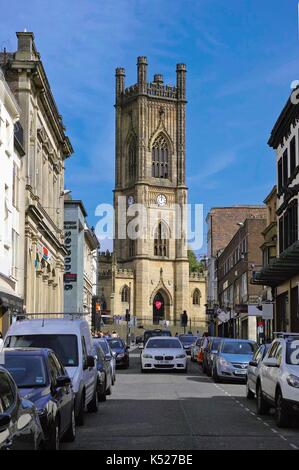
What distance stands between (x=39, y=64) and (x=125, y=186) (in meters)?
88.1

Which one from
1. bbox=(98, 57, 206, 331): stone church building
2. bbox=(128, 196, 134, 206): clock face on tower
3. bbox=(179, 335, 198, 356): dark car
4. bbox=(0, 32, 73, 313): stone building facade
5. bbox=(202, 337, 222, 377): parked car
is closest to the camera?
bbox=(202, 337, 222, 377): parked car

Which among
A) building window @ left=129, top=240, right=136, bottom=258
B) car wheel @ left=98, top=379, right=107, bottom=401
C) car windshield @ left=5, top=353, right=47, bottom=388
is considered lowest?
car wheel @ left=98, top=379, right=107, bottom=401

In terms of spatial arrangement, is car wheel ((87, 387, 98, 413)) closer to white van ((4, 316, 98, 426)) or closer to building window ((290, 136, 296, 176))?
white van ((4, 316, 98, 426))

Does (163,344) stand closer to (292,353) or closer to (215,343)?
(215,343)

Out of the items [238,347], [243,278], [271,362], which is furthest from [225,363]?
[243,278]

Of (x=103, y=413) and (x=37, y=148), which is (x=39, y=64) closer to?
(x=37, y=148)

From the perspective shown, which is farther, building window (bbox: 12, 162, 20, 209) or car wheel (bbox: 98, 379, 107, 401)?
building window (bbox: 12, 162, 20, 209)

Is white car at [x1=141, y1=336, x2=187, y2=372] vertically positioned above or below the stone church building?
below

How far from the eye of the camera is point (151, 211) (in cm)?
12562

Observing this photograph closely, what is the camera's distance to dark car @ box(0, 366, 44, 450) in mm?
7391

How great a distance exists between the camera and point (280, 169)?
43906 millimetres

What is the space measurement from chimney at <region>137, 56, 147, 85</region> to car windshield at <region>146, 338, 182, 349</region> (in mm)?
101386

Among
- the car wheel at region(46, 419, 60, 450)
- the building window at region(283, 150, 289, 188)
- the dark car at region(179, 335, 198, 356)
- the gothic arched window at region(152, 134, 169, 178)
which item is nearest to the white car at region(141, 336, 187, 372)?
the building window at region(283, 150, 289, 188)

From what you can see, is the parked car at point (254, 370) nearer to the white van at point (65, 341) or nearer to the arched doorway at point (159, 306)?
the white van at point (65, 341)
